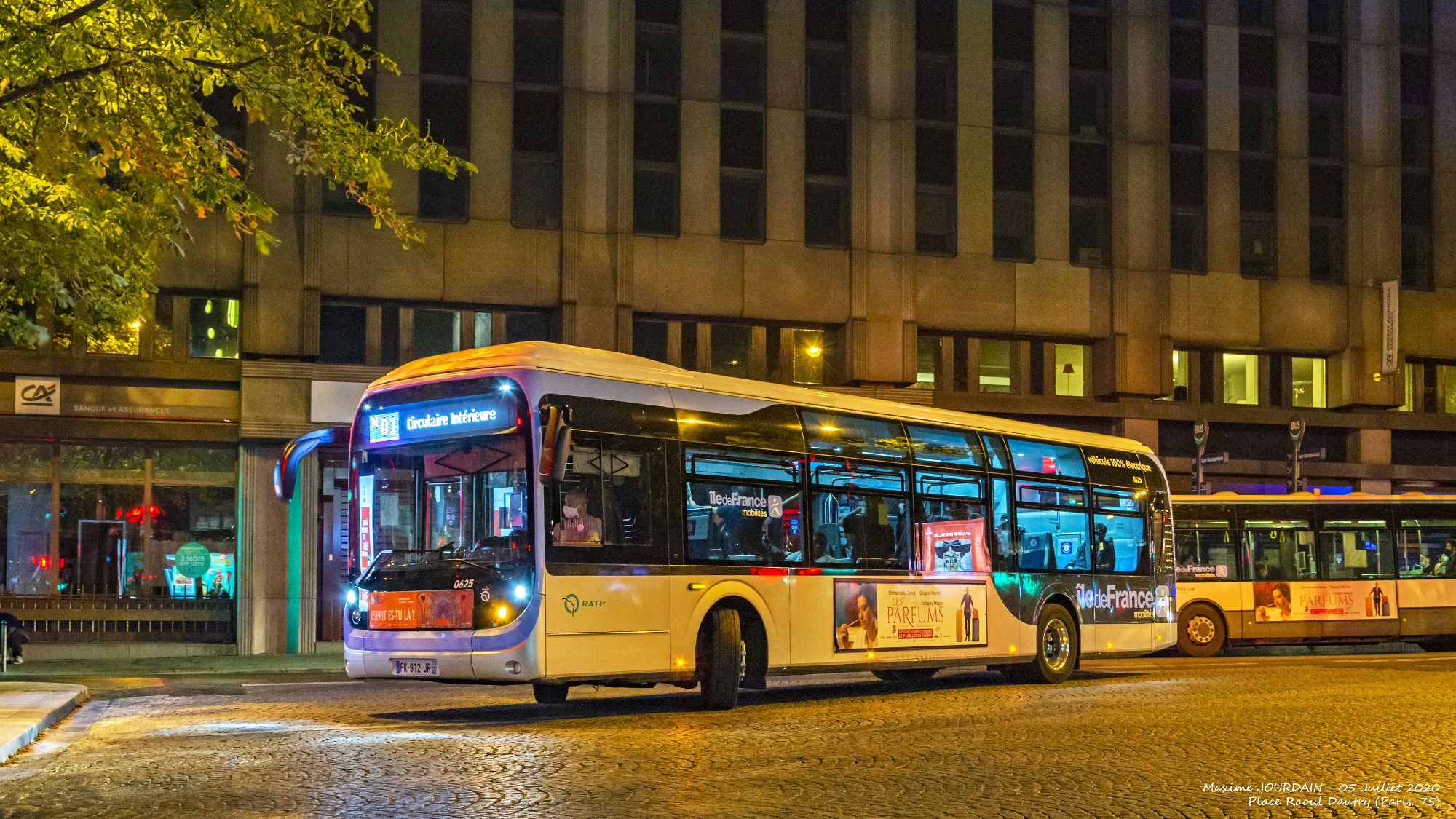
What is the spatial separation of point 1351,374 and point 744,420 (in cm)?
2494

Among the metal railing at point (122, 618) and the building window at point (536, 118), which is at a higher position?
Answer: the building window at point (536, 118)

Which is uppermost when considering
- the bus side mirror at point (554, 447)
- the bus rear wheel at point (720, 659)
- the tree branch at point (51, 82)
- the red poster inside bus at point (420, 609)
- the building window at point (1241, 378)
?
the tree branch at point (51, 82)

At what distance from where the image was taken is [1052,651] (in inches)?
724

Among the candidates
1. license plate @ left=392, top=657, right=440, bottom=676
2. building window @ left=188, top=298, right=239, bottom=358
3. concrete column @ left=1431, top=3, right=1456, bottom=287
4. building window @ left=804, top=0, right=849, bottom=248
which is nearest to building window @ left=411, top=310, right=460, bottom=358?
building window @ left=188, top=298, right=239, bottom=358

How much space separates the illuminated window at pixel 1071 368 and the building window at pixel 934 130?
376 cm

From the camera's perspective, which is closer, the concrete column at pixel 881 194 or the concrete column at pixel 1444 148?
the concrete column at pixel 881 194

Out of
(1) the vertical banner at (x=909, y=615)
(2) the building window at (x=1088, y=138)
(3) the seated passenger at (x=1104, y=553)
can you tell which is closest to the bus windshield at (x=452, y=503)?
(1) the vertical banner at (x=909, y=615)

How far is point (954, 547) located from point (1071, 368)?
1761cm

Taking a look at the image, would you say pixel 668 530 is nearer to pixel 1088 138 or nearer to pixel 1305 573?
pixel 1305 573

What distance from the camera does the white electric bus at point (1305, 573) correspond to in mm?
26344

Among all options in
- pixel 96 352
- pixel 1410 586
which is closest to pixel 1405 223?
pixel 1410 586

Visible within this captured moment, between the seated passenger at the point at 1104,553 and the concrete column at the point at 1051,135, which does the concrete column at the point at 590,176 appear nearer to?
the concrete column at the point at 1051,135

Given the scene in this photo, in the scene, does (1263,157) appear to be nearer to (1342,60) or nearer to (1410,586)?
(1342,60)

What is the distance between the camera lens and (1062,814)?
26.1 ft
